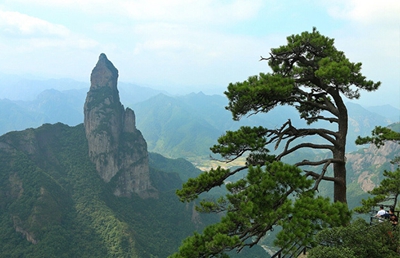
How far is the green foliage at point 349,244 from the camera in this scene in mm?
6766

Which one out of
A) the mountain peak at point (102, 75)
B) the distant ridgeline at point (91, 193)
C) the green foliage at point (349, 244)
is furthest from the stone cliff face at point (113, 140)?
the green foliage at point (349, 244)

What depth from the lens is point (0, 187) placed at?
71688mm

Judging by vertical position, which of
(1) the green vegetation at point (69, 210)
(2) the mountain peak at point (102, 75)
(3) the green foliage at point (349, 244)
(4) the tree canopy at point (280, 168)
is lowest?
(1) the green vegetation at point (69, 210)

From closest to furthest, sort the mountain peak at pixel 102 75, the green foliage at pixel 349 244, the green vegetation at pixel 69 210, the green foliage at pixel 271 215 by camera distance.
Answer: the green foliage at pixel 271 215
the green foliage at pixel 349 244
the green vegetation at pixel 69 210
the mountain peak at pixel 102 75

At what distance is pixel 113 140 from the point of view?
97.9 metres

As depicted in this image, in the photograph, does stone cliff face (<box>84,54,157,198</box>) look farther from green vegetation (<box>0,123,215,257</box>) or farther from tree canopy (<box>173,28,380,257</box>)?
tree canopy (<box>173,28,380,257</box>)

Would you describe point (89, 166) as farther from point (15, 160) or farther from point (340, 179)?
point (340, 179)

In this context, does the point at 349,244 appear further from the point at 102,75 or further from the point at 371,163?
the point at 371,163

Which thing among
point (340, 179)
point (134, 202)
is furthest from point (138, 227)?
point (340, 179)

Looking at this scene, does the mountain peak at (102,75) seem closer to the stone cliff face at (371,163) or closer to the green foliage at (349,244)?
the green foliage at (349,244)

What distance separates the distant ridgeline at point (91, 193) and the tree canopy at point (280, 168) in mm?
66777

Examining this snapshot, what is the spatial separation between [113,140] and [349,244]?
3839 inches

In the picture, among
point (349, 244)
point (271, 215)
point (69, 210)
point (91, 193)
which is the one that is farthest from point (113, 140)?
point (349, 244)

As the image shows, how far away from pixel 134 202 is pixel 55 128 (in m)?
41.6
